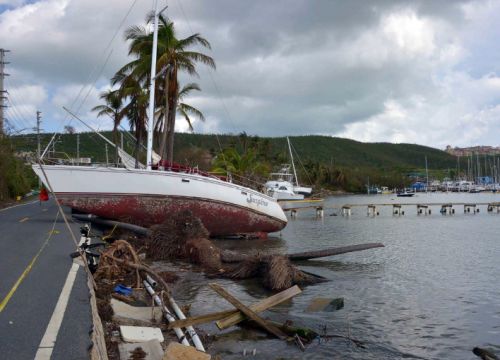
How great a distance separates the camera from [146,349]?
724 centimetres

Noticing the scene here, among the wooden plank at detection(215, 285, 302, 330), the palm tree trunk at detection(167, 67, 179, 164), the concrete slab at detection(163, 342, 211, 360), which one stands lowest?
the wooden plank at detection(215, 285, 302, 330)

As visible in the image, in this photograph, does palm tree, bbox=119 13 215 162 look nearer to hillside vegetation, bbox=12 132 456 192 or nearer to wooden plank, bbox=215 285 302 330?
wooden plank, bbox=215 285 302 330

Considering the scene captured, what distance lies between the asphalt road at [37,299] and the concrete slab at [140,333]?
661 mm

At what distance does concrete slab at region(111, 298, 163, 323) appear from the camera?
922 centimetres

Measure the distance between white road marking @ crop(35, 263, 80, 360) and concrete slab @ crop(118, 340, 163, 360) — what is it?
94cm

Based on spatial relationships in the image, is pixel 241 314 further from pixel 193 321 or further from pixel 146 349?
pixel 146 349

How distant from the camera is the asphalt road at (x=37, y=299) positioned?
20.7 ft

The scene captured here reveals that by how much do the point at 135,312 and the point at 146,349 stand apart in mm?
2393

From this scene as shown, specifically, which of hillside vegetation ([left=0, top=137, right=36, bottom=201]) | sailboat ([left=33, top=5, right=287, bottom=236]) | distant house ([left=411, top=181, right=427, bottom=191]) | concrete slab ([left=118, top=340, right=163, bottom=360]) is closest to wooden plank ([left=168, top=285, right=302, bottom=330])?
concrete slab ([left=118, top=340, right=163, bottom=360])

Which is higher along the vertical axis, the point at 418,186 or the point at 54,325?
the point at 418,186

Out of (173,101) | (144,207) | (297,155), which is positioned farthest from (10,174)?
(297,155)

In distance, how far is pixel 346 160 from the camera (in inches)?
7613

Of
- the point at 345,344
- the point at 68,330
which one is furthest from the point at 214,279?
the point at 68,330

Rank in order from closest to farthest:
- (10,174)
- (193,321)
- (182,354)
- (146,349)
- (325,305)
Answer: (182,354), (146,349), (193,321), (325,305), (10,174)
